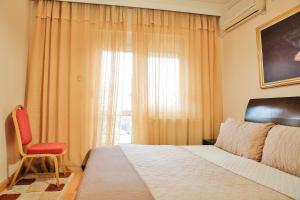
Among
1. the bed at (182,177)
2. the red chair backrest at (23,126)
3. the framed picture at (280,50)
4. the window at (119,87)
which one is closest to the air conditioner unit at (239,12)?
the framed picture at (280,50)

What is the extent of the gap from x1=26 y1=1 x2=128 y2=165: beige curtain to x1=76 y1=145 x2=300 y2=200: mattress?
4.58ft

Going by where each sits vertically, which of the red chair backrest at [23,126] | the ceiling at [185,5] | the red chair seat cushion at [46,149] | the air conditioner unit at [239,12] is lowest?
the red chair seat cushion at [46,149]

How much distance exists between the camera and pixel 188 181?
4.15 ft

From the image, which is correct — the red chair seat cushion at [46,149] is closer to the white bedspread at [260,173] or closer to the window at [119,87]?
the window at [119,87]

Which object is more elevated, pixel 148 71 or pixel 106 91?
pixel 148 71

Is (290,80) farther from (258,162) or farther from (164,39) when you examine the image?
(164,39)

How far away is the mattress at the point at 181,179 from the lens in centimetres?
108

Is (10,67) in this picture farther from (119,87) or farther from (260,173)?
(260,173)

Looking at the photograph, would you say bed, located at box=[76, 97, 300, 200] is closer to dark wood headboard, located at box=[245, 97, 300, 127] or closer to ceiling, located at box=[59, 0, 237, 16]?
dark wood headboard, located at box=[245, 97, 300, 127]

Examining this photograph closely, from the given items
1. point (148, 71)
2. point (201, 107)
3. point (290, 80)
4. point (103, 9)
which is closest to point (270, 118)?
point (290, 80)

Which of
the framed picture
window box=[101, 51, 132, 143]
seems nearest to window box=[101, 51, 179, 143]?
window box=[101, 51, 132, 143]

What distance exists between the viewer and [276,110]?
2318 mm

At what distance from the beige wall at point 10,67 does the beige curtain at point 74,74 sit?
0.15m

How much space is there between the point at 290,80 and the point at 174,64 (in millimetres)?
1651
